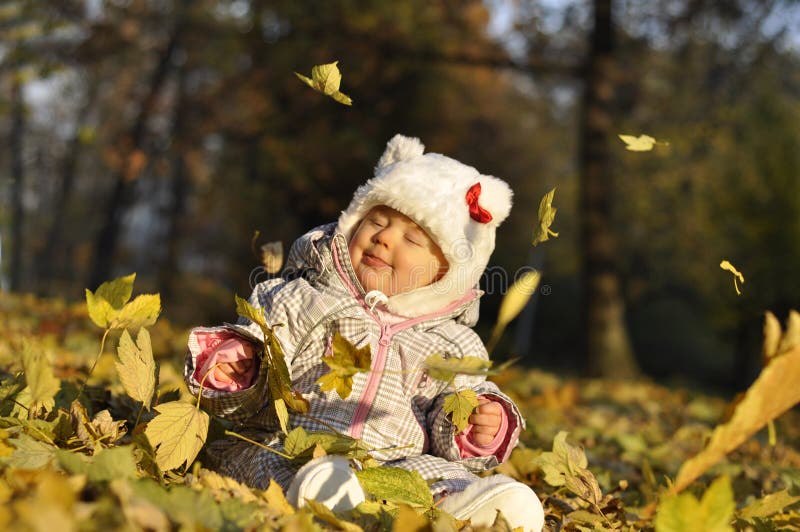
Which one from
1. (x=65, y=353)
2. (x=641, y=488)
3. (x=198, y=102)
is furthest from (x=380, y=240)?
(x=198, y=102)

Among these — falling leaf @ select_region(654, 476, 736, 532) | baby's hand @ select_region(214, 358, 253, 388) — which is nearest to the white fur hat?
baby's hand @ select_region(214, 358, 253, 388)

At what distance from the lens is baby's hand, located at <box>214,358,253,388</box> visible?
204 cm

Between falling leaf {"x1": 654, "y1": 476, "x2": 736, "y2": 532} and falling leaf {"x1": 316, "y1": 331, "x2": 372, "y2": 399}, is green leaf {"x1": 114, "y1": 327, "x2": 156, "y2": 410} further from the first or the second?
falling leaf {"x1": 654, "y1": 476, "x2": 736, "y2": 532}

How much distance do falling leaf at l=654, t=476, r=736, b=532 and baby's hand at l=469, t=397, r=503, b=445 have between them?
899 mm

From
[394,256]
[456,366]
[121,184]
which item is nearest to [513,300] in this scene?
[456,366]

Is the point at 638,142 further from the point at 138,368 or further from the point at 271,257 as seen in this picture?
the point at 138,368

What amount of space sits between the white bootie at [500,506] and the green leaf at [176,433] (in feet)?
2.08

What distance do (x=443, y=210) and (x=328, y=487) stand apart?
0.94 metres

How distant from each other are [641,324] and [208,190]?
42.3 ft

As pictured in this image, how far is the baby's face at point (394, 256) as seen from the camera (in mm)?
2307

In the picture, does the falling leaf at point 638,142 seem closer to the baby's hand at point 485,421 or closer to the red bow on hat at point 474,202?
the red bow on hat at point 474,202

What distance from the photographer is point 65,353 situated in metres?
3.99

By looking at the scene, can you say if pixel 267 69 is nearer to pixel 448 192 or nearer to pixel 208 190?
pixel 208 190

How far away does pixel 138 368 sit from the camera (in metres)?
1.98
